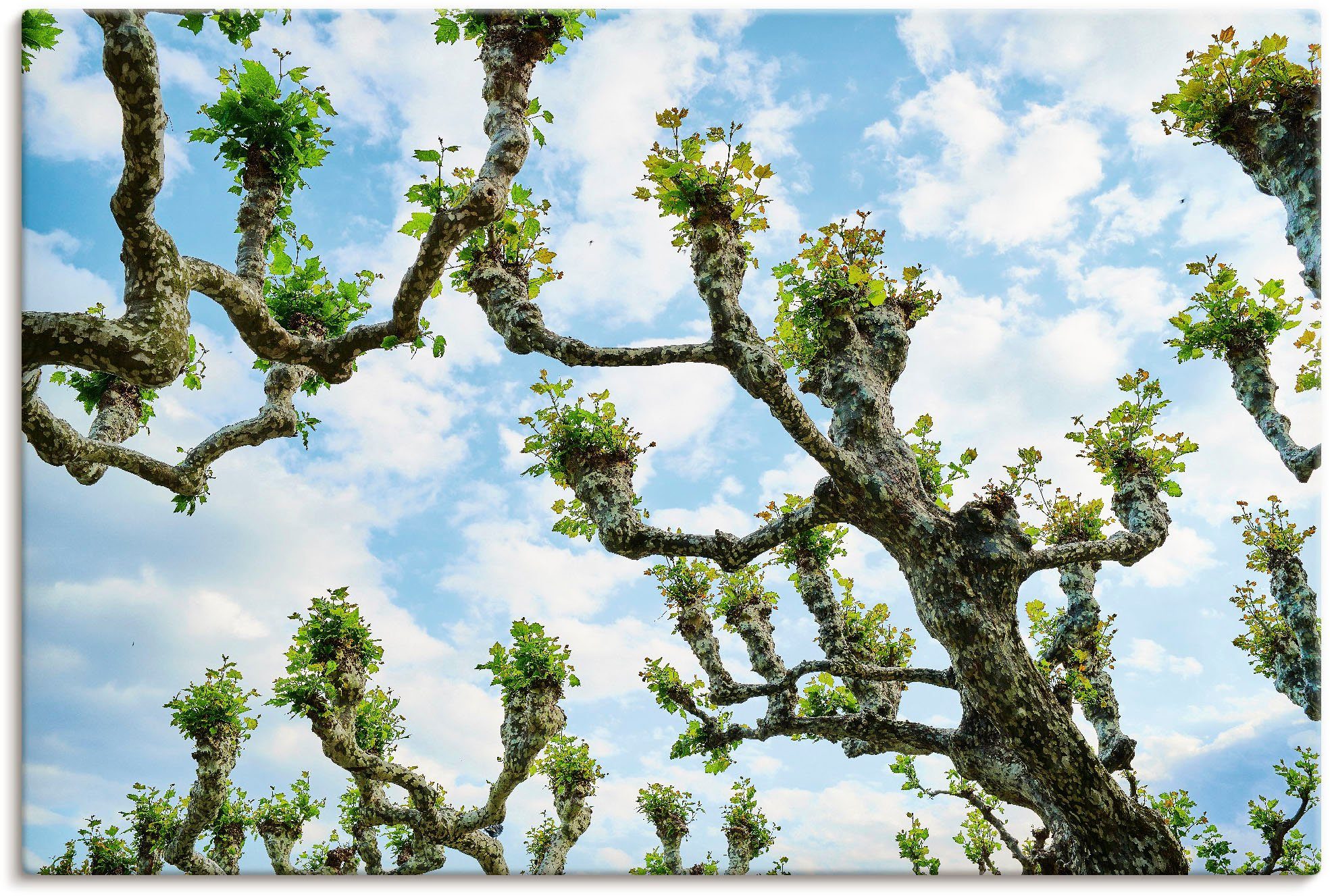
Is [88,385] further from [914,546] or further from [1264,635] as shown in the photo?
[1264,635]

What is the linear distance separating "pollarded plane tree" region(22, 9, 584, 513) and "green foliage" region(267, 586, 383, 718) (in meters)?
2.25

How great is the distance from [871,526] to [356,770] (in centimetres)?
670

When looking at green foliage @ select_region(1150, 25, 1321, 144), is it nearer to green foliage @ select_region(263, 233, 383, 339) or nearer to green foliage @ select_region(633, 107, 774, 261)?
green foliage @ select_region(633, 107, 774, 261)

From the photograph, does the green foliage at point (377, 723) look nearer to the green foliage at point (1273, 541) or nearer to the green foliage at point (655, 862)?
the green foliage at point (655, 862)

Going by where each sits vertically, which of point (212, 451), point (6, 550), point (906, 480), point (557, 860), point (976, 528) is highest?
point (212, 451)

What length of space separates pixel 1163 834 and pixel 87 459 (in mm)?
8584

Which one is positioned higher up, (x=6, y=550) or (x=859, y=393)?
(x=859, y=393)

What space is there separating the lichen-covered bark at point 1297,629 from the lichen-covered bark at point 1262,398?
10.7 feet

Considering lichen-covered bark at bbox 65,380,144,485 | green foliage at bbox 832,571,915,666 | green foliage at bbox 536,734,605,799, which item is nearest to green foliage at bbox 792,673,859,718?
green foliage at bbox 832,571,915,666

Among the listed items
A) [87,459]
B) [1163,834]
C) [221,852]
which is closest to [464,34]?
[87,459]

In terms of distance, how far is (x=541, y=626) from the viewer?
8219 mm

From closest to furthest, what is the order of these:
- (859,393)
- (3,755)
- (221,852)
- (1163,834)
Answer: (3,755) < (1163,834) < (859,393) < (221,852)

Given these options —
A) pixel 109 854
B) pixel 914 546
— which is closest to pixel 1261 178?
pixel 914 546

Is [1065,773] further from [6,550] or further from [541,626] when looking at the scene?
[6,550]
